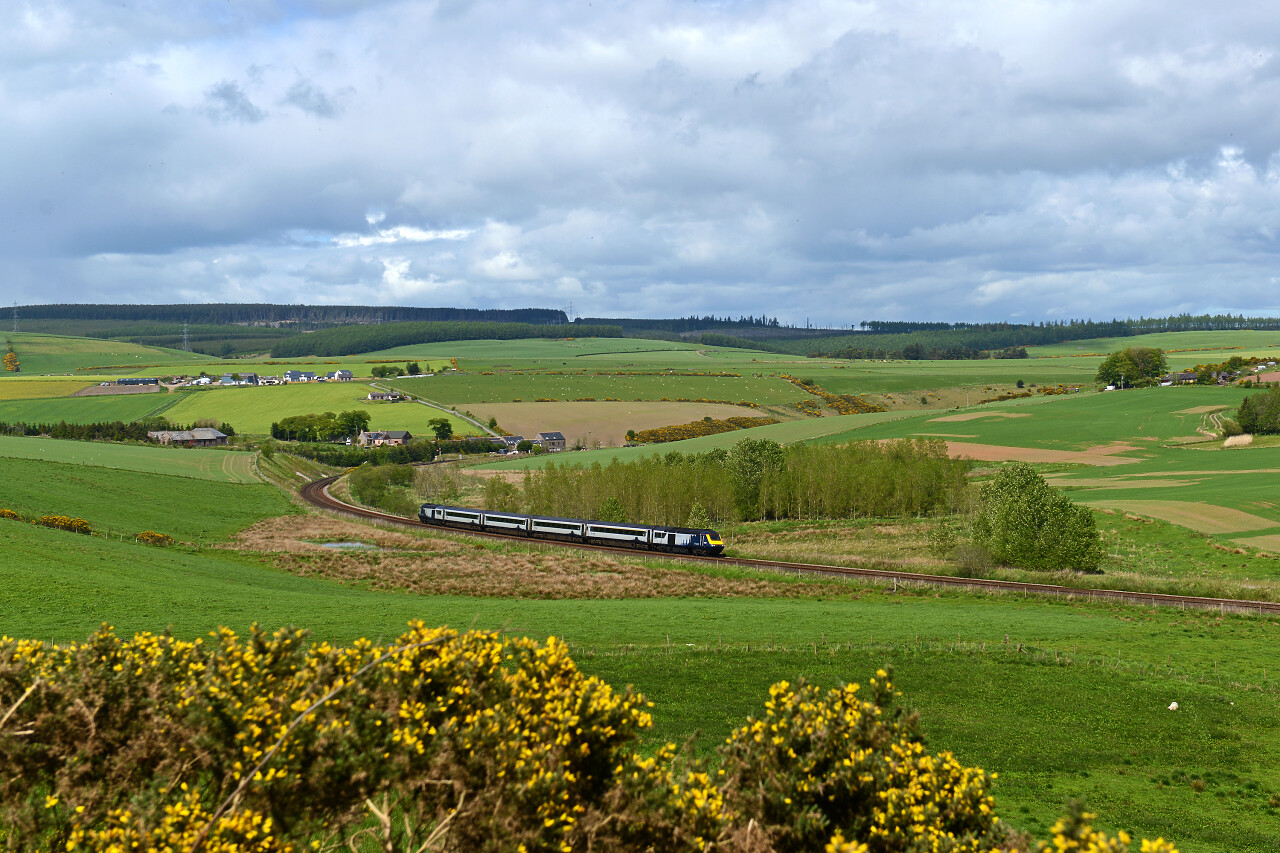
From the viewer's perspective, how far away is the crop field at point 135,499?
7225 centimetres

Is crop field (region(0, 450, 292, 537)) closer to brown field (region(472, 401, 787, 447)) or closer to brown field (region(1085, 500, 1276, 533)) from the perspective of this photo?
brown field (region(472, 401, 787, 447))

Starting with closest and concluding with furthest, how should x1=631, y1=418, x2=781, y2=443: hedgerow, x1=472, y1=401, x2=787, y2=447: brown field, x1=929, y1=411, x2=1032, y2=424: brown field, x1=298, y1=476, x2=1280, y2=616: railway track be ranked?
x1=298, y1=476, x2=1280, y2=616: railway track, x1=929, y1=411, x2=1032, y2=424: brown field, x1=631, y1=418, x2=781, y2=443: hedgerow, x1=472, y1=401, x2=787, y2=447: brown field

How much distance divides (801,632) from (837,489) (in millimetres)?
63217

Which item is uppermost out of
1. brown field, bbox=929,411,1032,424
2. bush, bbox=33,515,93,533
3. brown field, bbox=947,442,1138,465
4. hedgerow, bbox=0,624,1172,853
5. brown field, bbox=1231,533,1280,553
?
hedgerow, bbox=0,624,1172,853

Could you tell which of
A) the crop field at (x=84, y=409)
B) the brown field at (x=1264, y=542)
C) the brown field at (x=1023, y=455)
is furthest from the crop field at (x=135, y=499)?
the brown field at (x=1023, y=455)

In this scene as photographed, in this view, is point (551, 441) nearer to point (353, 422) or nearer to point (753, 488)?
point (353, 422)

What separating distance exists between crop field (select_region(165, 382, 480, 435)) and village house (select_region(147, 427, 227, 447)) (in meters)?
8.38

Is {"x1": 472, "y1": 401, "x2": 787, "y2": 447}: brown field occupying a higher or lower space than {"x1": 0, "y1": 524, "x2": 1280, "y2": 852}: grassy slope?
higher

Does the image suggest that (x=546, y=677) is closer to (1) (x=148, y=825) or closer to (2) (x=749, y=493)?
(1) (x=148, y=825)

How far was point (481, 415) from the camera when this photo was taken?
181 m

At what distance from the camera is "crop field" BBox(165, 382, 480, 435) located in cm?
17088

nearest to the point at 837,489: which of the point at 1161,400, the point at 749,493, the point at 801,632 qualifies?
the point at 749,493

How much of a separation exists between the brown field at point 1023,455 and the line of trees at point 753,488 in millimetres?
16889

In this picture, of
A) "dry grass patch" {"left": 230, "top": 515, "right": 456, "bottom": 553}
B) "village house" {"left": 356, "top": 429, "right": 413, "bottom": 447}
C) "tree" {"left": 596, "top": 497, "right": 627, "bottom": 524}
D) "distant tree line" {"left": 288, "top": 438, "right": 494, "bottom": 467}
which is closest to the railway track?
"dry grass patch" {"left": 230, "top": 515, "right": 456, "bottom": 553}
